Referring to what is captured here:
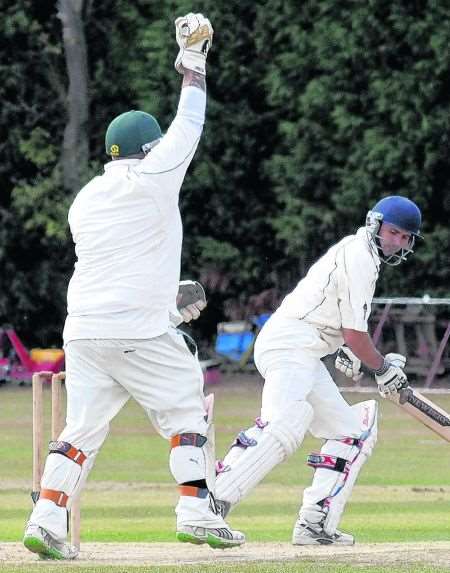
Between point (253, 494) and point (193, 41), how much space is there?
5.57 meters

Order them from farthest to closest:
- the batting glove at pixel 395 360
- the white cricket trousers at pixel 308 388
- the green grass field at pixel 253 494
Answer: the green grass field at pixel 253 494 → the batting glove at pixel 395 360 → the white cricket trousers at pixel 308 388

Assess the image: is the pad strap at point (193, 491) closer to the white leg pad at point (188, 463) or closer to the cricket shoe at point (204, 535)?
the white leg pad at point (188, 463)

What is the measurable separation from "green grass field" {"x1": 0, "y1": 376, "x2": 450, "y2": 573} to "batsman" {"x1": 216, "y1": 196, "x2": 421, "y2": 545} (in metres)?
0.70

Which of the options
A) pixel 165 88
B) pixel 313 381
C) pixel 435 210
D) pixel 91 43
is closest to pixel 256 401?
pixel 435 210

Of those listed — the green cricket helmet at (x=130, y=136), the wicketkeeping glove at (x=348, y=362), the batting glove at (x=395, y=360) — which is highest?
the green cricket helmet at (x=130, y=136)

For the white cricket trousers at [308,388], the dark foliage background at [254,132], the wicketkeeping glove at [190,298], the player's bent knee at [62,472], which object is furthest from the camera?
the dark foliage background at [254,132]

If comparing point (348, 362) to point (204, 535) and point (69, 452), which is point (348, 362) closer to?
point (204, 535)

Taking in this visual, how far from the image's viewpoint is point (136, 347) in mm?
7254

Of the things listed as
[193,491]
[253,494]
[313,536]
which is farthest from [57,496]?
[253,494]

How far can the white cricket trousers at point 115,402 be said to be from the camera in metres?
7.26

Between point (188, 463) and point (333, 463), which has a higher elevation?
point (188, 463)

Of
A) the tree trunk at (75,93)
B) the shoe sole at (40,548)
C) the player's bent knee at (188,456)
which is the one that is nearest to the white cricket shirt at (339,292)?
the player's bent knee at (188,456)

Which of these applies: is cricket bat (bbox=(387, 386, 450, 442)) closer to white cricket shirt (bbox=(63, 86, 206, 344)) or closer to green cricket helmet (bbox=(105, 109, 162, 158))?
white cricket shirt (bbox=(63, 86, 206, 344))

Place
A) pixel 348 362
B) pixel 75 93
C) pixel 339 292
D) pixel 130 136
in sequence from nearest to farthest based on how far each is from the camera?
pixel 130 136, pixel 339 292, pixel 348 362, pixel 75 93
